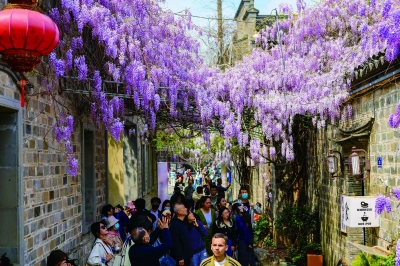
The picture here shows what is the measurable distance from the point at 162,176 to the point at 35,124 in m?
11.1

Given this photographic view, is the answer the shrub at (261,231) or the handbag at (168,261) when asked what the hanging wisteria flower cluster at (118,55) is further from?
the shrub at (261,231)

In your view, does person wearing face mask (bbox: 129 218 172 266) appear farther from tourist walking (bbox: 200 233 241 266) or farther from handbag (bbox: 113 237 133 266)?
tourist walking (bbox: 200 233 241 266)

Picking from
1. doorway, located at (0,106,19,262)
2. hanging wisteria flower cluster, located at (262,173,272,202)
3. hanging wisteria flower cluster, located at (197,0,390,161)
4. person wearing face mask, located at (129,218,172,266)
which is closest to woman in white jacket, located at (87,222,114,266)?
person wearing face mask, located at (129,218,172,266)

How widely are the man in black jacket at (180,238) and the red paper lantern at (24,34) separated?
3.00m

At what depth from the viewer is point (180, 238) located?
22.4 feet

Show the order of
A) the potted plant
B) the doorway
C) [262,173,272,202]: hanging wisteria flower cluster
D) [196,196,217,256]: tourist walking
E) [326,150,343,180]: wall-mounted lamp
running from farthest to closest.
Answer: [262,173,272,202]: hanging wisteria flower cluster < the potted plant < [326,150,343,180]: wall-mounted lamp < [196,196,217,256]: tourist walking < the doorway

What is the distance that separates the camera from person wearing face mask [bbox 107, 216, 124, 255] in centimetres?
656

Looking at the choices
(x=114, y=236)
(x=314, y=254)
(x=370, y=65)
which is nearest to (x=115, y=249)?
(x=114, y=236)

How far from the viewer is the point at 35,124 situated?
593 centimetres

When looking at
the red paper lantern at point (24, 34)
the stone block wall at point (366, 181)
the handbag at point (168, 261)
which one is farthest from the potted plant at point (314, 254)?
the red paper lantern at point (24, 34)

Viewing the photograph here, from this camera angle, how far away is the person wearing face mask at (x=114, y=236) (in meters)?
6.56

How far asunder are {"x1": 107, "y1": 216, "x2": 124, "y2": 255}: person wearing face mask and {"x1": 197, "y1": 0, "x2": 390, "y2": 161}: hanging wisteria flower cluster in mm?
2710

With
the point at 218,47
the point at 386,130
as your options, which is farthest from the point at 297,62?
the point at 218,47

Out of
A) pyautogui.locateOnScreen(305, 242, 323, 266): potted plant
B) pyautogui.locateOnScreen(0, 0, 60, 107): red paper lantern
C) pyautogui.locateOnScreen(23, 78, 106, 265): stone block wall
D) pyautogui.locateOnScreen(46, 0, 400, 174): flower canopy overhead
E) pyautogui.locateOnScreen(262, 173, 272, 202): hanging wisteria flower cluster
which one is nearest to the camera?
pyautogui.locateOnScreen(0, 0, 60, 107): red paper lantern
